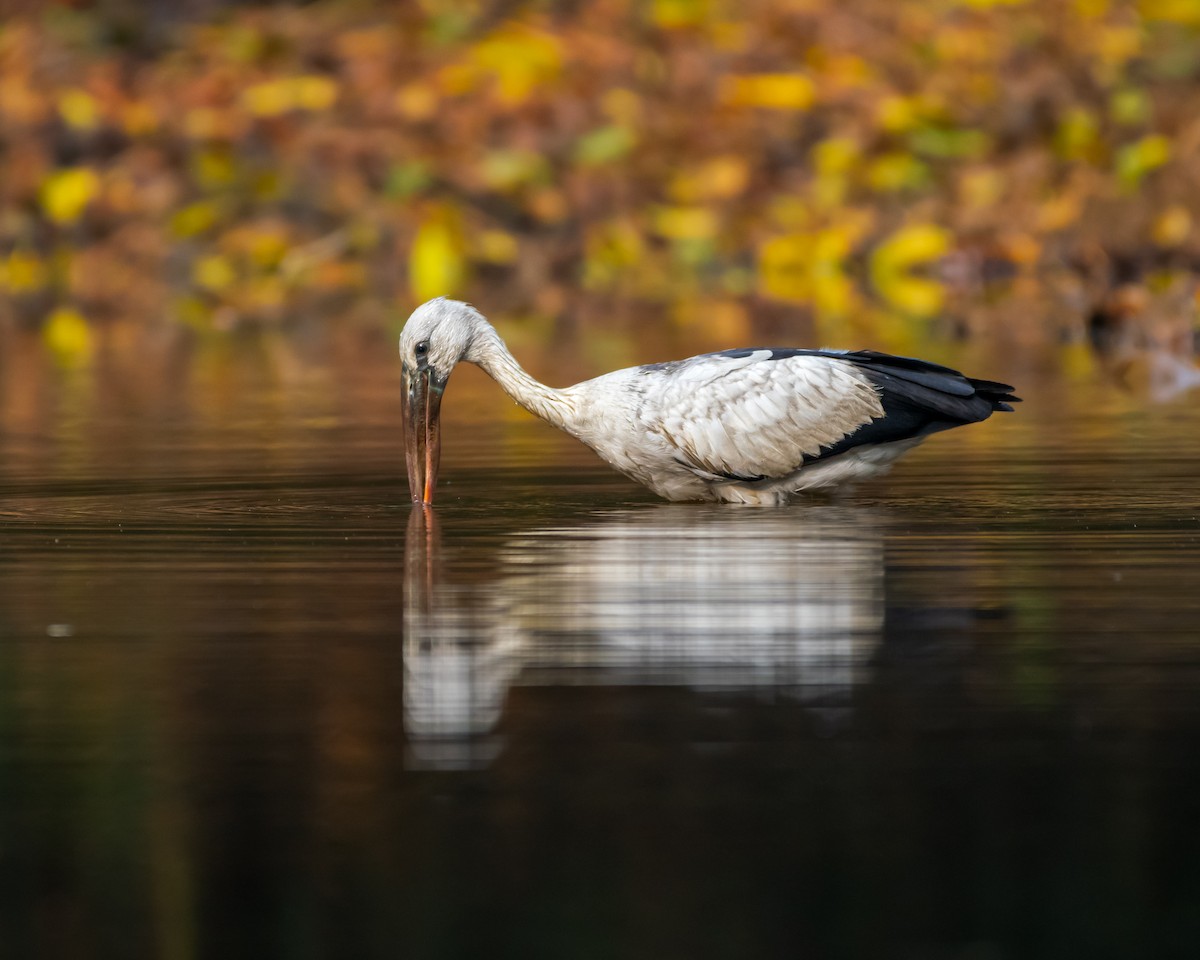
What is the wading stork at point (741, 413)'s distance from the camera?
10742 mm

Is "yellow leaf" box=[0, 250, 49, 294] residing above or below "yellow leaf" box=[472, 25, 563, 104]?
below

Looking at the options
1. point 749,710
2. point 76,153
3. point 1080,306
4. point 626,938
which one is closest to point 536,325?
point 1080,306

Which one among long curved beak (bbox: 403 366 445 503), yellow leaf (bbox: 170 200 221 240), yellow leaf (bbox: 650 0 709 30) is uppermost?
yellow leaf (bbox: 650 0 709 30)

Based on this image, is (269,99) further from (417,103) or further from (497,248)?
(497,248)

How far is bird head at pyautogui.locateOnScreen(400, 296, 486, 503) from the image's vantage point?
10891mm

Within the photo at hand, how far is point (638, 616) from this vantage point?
25.1 ft

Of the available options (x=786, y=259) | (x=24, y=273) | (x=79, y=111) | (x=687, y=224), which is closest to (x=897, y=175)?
(x=786, y=259)

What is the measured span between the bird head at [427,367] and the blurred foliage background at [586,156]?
1269cm

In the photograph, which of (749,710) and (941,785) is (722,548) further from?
(941,785)

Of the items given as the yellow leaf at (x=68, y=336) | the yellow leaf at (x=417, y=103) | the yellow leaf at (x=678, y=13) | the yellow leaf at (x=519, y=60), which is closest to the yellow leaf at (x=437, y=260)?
the yellow leaf at (x=417, y=103)

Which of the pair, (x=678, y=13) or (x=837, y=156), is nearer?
(x=837, y=156)

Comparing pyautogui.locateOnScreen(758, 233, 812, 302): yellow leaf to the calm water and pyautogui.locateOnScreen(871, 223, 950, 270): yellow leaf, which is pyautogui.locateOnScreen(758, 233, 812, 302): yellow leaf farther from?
the calm water

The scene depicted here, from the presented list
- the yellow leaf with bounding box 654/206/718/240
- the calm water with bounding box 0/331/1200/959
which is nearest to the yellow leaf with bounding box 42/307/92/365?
the yellow leaf with bounding box 654/206/718/240

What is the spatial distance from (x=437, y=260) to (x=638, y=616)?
19.8 m
